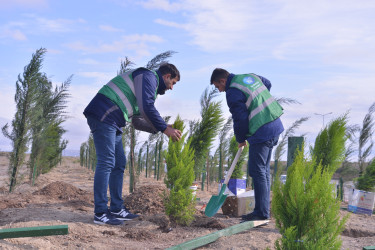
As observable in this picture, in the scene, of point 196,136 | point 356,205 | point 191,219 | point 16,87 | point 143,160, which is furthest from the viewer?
point 143,160

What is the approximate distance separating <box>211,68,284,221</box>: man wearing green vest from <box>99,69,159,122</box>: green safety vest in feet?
3.66

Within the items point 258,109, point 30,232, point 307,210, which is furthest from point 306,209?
point 30,232

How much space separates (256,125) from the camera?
4785 millimetres

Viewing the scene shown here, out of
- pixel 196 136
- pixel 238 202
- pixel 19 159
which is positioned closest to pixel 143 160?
pixel 19 159

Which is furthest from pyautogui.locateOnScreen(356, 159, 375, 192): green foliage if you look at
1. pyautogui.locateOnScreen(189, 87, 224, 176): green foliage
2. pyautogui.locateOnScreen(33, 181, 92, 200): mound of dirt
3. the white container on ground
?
pyautogui.locateOnScreen(33, 181, 92, 200): mound of dirt

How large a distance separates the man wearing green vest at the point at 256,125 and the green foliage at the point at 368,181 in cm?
463

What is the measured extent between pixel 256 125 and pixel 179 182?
126 cm

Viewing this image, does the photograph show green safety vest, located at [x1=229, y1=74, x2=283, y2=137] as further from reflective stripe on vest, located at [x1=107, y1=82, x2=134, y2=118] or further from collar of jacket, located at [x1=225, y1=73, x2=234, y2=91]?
reflective stripe on vest, located at [x1=107, y1=82, x2=134, y2=118]

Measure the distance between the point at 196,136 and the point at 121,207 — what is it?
2291mm

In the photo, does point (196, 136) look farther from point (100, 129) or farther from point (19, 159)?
point (19, 159)

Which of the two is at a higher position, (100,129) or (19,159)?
(100,129)

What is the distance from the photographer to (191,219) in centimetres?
489

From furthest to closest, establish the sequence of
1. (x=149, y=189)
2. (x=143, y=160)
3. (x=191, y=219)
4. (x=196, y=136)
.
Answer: (x=143, y=160) < (x=196, y=136) < (x=149, y=189) < (x=191, y=219)

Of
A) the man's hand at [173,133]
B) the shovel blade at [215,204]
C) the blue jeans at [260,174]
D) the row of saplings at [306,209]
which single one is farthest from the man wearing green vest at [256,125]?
the row of saplings at [306,209]
